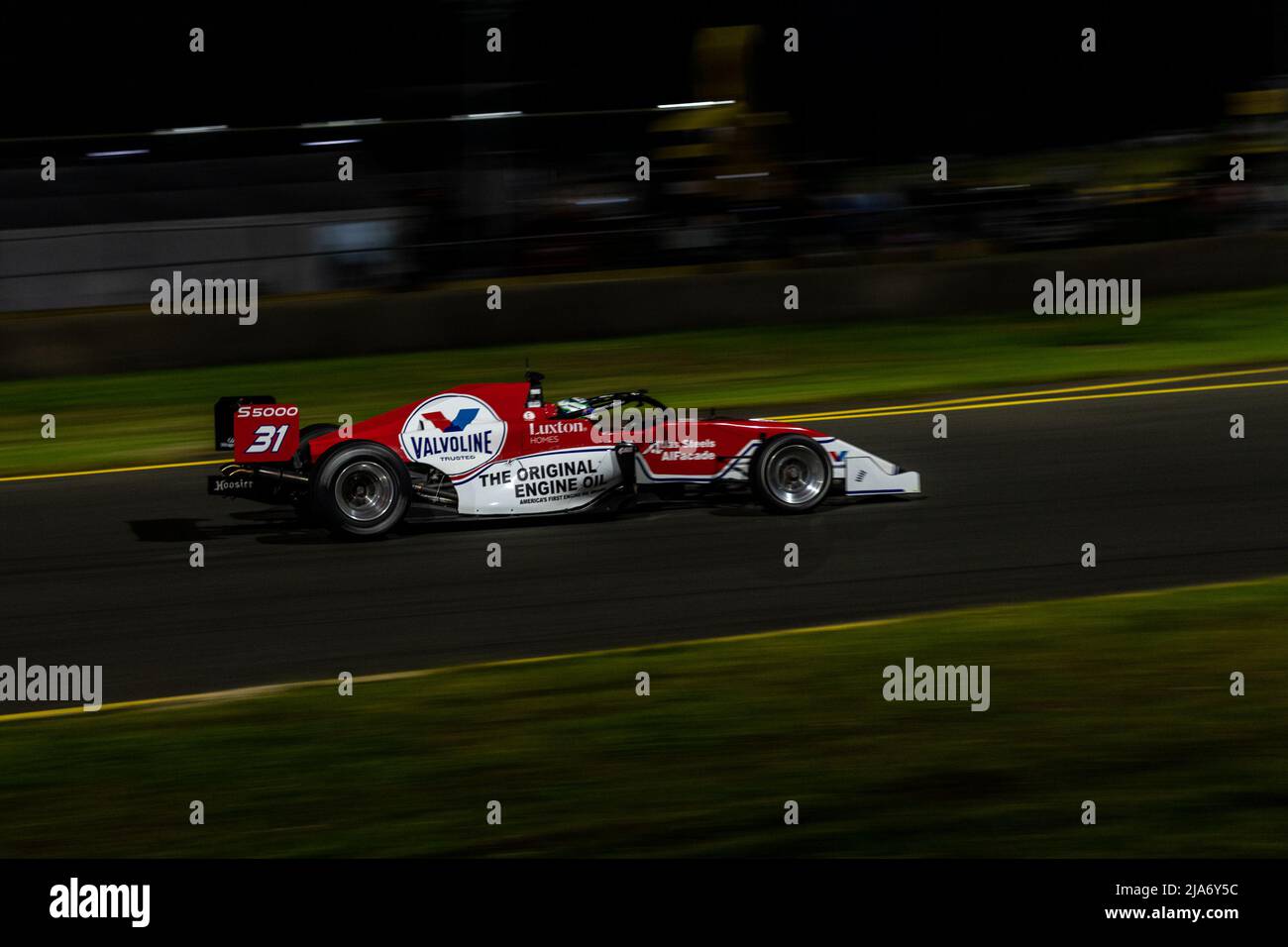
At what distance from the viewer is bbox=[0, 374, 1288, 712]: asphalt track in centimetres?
830

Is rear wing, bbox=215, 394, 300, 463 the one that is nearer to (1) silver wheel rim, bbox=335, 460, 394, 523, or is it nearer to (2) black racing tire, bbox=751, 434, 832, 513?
(1) silver wheel rim, bbox=335, 460, 394, 523

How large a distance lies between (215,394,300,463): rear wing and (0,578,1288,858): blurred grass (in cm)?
303

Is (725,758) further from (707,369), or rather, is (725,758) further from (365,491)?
(707,369)

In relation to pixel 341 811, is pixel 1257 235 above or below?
above

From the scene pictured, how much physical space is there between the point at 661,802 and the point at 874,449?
7159 millimetres

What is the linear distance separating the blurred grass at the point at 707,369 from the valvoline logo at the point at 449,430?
4281 millimetres

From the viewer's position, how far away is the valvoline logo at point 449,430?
10227 mm

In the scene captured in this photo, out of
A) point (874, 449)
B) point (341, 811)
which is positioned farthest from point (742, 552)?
point (341, 811)

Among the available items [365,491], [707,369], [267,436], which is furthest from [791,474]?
[707,369]

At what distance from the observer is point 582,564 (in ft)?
31.6

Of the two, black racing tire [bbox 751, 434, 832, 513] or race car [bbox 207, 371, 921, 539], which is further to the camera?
black racing tire [bbox 751, 434, 832, 513]

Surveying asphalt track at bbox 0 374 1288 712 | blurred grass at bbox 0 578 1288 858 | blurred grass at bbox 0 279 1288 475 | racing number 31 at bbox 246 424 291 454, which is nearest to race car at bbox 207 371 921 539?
racing number 31 at bbox 246 424 291 454

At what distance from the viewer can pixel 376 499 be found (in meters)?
10.3
